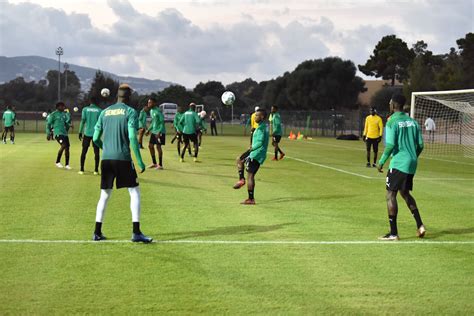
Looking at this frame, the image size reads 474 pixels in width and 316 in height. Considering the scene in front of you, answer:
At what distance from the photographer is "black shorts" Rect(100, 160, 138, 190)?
8.89 metres

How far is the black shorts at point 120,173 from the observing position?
8.89 m

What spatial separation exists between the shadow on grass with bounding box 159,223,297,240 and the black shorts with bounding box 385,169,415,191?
1904 mm

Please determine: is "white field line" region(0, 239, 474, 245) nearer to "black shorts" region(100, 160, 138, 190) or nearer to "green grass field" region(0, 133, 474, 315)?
"green grass field" region(0, 133, 474, 315)

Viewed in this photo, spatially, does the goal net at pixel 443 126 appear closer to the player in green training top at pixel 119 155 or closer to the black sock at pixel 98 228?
the player in green training top at pixel 119 155

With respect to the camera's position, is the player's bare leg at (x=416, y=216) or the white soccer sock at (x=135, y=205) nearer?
the white soccer sock at (x=135, y=205)

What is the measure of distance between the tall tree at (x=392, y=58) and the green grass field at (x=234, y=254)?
83719 mm

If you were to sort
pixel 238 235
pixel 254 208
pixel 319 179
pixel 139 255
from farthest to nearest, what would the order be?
pixel 319 179
pixel 254 208
pixel 238 235
pixel 139 255

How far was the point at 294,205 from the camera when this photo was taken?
512 inches

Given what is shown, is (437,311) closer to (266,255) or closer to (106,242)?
(266,255)

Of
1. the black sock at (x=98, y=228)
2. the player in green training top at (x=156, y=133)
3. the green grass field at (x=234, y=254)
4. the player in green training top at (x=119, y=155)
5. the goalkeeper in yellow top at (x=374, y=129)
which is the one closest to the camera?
the green grass field at (x=234, y=254)

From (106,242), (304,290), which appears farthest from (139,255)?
(304,290)

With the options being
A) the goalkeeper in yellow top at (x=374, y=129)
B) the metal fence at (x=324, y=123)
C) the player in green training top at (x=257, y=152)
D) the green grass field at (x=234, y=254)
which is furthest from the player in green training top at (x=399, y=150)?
the metal fence at (x=324, y=123)

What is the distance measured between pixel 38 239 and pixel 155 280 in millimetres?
2863

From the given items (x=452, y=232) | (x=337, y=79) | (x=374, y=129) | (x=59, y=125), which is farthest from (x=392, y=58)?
(x=452, y=232)
